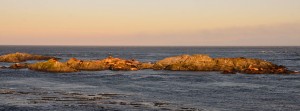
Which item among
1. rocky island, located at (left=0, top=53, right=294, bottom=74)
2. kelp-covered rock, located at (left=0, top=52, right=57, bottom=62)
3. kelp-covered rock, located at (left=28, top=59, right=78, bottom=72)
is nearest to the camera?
kelp-covered rock, located at (left=28, top=59, right=78, bottom=72)

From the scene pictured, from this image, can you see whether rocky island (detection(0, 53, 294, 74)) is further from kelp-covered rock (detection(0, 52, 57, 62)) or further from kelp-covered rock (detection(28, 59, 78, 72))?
A: kelp-covered rock (detection(0, 52, 57, 62))

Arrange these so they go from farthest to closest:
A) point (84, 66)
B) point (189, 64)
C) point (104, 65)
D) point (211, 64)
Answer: point (104, 65) < point (84, 66) < point (189, 64) < point (211, 64)

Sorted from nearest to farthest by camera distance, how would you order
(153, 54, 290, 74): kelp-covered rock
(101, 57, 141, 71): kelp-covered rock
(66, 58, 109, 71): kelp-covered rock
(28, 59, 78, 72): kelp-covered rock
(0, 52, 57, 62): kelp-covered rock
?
(28, 59, 78, 72): kelp-covered rock < (153, 54, 290, 74): kelp-covered rock < (66, 58, 109, 71): kelp-covered rock < (101, 57, 141, 71): kelp-covered rock < (0, 52, 57, 62): kelp-covered rock

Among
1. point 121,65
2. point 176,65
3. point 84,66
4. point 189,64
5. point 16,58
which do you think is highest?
point 189,64

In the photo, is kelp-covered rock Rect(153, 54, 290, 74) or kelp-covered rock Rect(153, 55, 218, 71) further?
kelp-covered rock Rect(153, 55, 218, 71)

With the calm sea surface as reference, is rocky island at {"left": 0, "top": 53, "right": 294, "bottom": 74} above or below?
above

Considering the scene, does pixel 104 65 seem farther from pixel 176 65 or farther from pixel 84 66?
pixel 176 65

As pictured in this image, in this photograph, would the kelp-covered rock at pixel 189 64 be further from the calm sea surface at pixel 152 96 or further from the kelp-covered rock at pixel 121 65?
the calm sea surface at pixel 152 96

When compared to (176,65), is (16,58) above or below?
below

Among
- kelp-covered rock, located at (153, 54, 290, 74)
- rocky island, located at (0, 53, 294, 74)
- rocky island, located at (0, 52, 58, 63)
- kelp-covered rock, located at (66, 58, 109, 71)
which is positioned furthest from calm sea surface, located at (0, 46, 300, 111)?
rocky island, located at (0, 52, 58, 63)

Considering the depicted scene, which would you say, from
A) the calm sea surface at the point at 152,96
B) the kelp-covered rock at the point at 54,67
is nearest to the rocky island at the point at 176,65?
the kelp-covered rock at the point at 54,67

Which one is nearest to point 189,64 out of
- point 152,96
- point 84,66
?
point 84,66

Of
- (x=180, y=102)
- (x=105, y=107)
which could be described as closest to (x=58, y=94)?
(x=105, y=107)

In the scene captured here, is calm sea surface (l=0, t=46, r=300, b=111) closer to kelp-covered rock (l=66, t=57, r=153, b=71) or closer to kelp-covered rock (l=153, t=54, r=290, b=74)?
kelp-covered rock (l=153, t=54, r=290, b=74)
